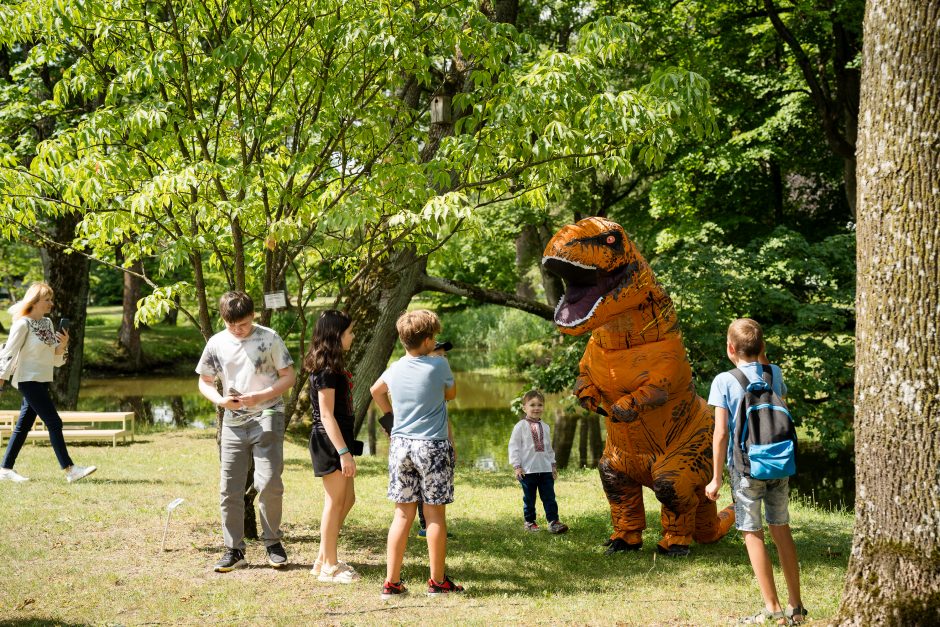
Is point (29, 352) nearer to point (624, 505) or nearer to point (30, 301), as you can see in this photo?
point (30, 301)

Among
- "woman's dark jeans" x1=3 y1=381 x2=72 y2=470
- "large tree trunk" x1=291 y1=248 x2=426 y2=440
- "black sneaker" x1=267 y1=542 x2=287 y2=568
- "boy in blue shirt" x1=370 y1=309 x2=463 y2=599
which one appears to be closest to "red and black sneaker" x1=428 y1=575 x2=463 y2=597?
"boy in blue shirt" x1=370 y1=309 x2=463 y2=599

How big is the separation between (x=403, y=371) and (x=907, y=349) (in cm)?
282

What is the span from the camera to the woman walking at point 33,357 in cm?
765

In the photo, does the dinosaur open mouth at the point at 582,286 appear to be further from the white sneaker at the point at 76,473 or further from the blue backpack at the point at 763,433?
the white sneaker at the point at 76,473

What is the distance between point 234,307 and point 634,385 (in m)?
3.12

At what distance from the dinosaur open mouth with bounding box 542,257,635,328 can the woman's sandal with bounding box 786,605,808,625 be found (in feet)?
8.38

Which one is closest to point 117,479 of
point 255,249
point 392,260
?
point 255,249

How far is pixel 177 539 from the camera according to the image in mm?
6520

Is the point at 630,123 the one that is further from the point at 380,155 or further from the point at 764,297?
the point at 764,297

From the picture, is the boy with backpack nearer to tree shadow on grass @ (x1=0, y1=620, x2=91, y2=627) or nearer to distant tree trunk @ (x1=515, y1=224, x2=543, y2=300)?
tree shadow on grass @ (x1=0, y1=620, x2=91, y2=627)

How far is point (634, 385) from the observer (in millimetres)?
6664

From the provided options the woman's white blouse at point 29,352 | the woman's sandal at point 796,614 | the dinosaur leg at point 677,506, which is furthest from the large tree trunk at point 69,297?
the woman's sandal at point 796,614

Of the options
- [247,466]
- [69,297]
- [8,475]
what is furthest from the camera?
[69,297]

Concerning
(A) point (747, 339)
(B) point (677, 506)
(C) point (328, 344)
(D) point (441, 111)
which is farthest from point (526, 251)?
(A) point (747, 339)
